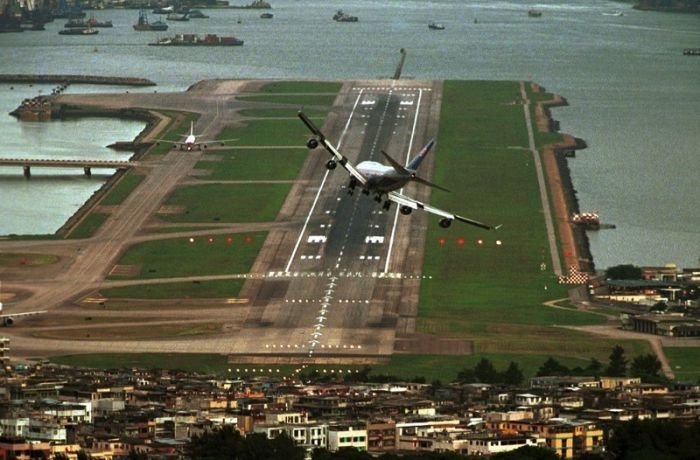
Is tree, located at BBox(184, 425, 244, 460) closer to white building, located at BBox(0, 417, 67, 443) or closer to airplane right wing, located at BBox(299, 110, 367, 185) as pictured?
white building, located at BBox(0, 417, 67, 443)

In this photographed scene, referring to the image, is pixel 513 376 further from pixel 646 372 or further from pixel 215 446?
pixel 215 446

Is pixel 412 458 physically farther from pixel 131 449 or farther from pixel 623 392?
pixel 623 392

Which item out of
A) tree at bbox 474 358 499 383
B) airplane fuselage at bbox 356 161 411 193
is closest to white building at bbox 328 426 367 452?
airplane fuselage at bbox 356 161 411 193

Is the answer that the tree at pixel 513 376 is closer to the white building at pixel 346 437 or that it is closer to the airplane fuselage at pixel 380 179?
the white building at pixel 346 437

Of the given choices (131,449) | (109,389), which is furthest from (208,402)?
(131,449)

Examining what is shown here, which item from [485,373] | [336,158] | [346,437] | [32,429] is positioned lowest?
[346,437]

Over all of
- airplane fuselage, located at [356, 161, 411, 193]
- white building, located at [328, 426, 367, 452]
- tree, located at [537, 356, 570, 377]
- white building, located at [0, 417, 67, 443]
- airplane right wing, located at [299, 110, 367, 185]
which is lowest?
white building, located at [328, 426, 367, 452]

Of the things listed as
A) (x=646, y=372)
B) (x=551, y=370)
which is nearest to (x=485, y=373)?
(x=551, y=370)

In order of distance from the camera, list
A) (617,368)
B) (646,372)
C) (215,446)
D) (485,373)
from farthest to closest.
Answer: (646,372) → (617,368) → (485,373) → (215,446)

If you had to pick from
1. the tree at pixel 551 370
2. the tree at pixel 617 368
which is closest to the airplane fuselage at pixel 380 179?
the tree at pixel 617 368
